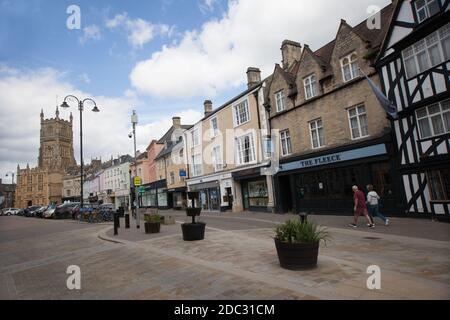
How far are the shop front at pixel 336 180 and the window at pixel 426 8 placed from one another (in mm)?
5961

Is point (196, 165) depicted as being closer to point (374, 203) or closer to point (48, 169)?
point (374, 203)

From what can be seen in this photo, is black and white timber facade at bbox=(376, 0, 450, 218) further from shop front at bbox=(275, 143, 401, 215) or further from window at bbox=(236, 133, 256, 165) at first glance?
window at bbox=(236, 133, 256, 165)

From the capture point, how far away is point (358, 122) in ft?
52.9

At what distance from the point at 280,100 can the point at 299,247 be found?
55.0 feet

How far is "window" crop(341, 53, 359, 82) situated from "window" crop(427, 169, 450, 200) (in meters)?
6.66

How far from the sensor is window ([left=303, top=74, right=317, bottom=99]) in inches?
738

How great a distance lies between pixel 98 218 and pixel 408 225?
2192cm

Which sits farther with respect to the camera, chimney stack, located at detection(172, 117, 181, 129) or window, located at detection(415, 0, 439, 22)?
chimney stack, located at detection(172, 117, 181, 129)

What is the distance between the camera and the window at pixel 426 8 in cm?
1244

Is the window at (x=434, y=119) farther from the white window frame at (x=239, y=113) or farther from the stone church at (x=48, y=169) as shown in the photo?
the stone church at (x=48, y=169)

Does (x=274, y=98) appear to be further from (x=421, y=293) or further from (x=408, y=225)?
(x=421, y=293)

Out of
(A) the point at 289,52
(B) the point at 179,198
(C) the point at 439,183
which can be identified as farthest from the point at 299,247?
(B) the point at 179,198

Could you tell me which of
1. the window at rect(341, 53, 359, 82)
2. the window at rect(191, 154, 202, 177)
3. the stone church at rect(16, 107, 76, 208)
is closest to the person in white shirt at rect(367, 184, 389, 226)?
the window at rect(341, 53, 359, 82)

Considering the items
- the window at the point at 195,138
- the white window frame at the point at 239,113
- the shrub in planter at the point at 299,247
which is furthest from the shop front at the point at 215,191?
the shrub in planter at the point at 299,247
